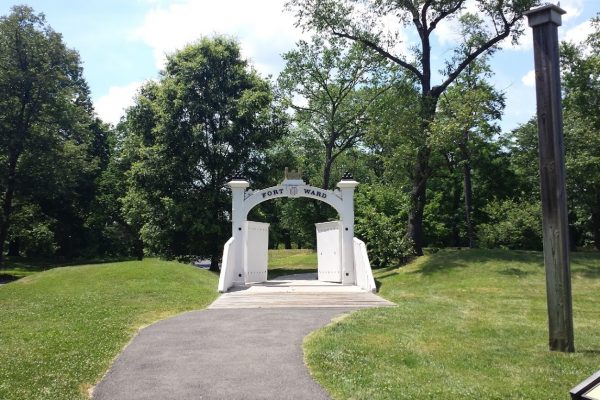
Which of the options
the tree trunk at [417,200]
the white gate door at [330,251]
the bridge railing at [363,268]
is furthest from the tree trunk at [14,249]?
the bridge railing at [363,268]

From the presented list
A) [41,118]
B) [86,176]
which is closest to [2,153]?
[41,118]

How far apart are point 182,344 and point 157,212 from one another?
1919cm

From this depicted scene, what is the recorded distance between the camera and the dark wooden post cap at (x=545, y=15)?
24.6 ft

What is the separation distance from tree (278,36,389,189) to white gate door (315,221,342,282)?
11797mm

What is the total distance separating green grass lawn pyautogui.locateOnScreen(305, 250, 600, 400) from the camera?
5652 mm

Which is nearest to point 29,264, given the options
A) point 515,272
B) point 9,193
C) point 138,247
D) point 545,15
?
point 138,247

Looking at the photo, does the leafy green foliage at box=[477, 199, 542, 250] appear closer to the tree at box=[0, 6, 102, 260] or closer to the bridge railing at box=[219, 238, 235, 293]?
the bridge railing at box=[219, 238, 235, 293]

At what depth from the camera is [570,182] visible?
23.6 m

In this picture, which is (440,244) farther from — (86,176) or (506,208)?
(86,176)

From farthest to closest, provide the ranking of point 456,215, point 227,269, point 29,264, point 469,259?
point 29,264 → point 456,215 → point 469,259 → point 227,269

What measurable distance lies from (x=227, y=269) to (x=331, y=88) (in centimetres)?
1976

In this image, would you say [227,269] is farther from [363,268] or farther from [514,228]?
[514,228]

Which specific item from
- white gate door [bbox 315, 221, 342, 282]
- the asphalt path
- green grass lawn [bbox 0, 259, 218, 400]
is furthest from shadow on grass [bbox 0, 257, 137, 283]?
the asphalt path

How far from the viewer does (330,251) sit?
62.0 ft
